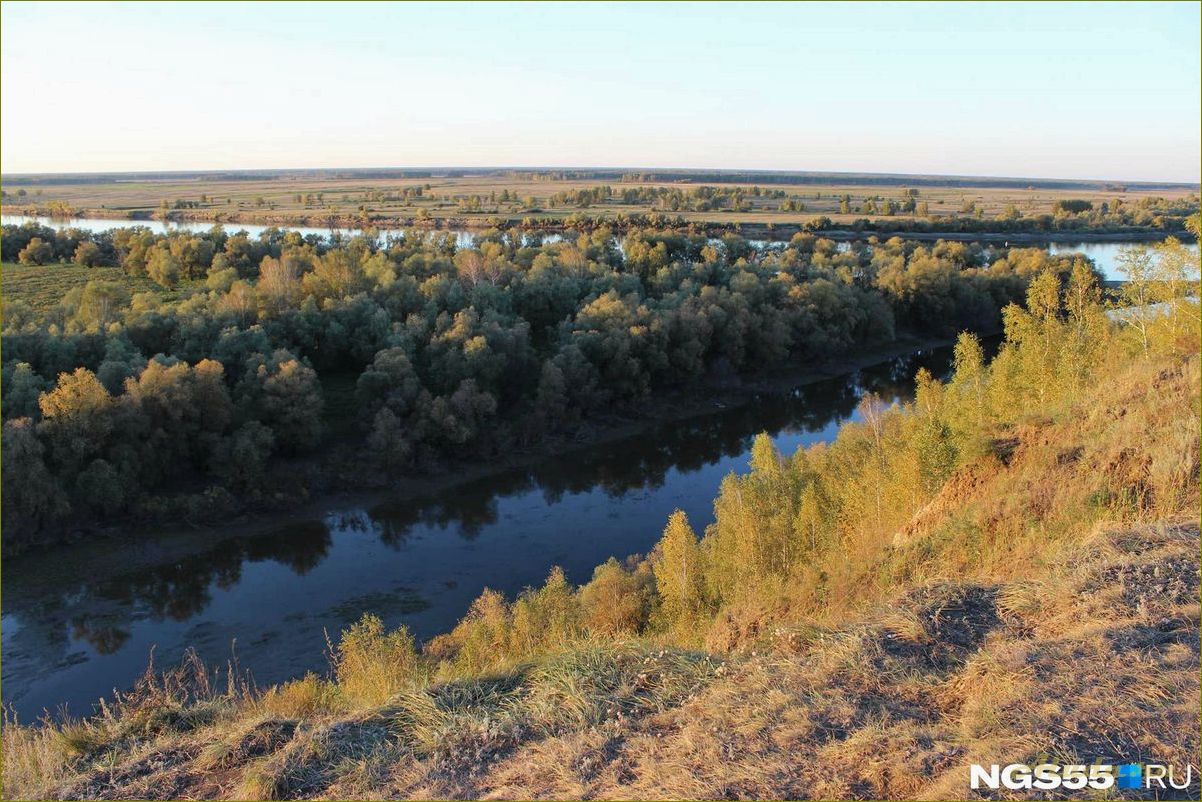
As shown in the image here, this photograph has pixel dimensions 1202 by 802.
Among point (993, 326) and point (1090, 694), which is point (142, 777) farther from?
point (993, 326)

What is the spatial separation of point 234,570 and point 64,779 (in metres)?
21.5

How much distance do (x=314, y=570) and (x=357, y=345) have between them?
16.1 meters

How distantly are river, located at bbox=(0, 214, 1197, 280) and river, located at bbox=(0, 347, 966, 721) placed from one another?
39.9 m

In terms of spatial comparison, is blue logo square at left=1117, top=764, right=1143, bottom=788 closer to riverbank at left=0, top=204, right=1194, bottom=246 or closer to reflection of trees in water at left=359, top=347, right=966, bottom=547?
reflection of trees in water at left=359, top=347, right=966, bottom=547

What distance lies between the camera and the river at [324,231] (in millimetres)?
73938

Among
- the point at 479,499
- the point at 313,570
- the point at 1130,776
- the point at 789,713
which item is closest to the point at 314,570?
the point at 313,570

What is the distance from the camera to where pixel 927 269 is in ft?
184

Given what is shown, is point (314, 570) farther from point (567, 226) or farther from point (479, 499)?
point (567, 226)

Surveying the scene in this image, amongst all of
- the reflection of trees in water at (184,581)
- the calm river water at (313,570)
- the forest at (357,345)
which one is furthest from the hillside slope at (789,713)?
the forest at (357,345)

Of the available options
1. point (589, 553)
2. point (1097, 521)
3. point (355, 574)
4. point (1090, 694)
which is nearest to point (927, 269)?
point (589, 553)

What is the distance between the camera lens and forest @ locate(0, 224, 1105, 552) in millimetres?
27438

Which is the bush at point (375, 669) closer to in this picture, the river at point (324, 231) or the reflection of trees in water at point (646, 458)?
the reflection of trees in water at point (646, 458)

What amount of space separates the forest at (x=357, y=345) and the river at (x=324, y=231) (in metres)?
13.8

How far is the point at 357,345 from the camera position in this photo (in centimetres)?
3928
